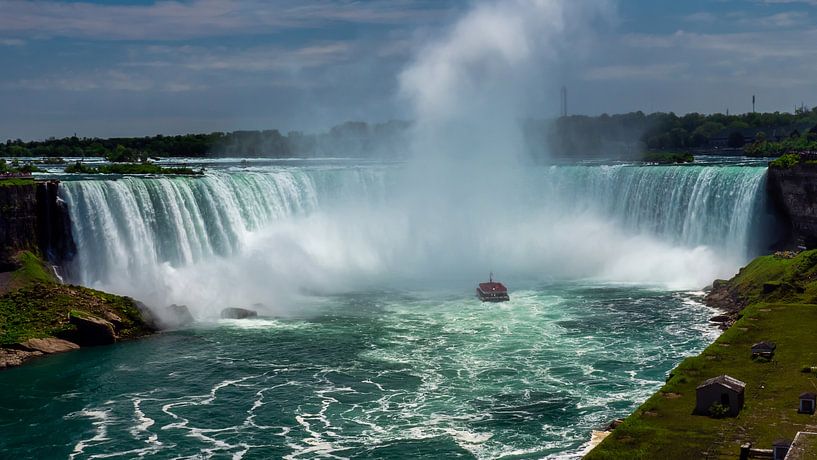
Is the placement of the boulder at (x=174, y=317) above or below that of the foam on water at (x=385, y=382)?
above

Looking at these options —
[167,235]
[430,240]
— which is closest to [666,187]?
[430,240]

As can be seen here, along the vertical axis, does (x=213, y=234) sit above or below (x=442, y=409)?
above

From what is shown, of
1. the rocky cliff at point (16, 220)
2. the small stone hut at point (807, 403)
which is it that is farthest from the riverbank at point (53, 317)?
the small stone hut at point (807, 403)

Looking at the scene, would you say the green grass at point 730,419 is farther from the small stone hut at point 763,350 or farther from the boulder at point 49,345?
the boulder at point 49,345

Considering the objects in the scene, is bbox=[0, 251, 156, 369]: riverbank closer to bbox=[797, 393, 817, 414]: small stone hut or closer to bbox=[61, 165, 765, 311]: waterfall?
bbox=[61, 165, 765, 311]: waterfall

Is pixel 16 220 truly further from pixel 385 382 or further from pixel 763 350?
pixel 763 350

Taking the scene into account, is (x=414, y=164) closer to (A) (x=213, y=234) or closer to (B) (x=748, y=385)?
(A) (x=213, y=234)
